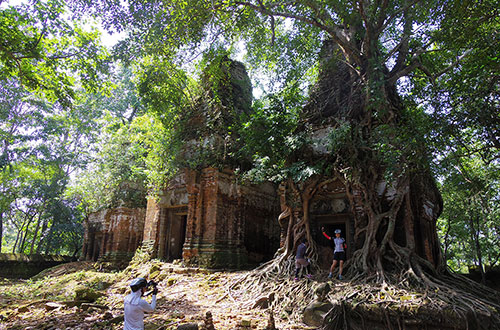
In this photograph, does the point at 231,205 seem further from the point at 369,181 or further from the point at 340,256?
the point at 369,181

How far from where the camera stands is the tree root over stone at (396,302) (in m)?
5.01

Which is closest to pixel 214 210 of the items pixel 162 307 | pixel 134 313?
pixel 162 307

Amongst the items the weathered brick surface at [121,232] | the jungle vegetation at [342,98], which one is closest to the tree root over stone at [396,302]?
the jungle vegetation at [342,98]

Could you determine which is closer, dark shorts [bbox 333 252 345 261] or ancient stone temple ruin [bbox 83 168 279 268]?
dark shorts [bbox 333 252 345 261]

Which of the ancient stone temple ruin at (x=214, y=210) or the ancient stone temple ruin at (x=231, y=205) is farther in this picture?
the ancient stone temple ruin at (x=214, y=210)

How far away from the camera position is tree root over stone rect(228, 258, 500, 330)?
501cm

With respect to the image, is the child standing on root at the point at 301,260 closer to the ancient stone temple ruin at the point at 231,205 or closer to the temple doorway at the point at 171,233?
the ancient stone temple ruin at the point at 231,205

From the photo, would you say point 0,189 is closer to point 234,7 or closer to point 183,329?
point 234,7

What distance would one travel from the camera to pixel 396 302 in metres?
5.36

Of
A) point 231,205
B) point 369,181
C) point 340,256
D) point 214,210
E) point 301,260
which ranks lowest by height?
point 301,260

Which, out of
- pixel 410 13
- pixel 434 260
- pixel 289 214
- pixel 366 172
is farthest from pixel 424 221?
pixel 410 13

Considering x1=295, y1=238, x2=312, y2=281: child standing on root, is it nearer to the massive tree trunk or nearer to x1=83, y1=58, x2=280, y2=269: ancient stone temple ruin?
the massive tree trunk

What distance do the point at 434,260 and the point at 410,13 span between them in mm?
6842

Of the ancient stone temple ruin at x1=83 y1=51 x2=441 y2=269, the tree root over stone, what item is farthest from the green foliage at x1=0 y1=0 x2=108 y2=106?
the tree root over stone
